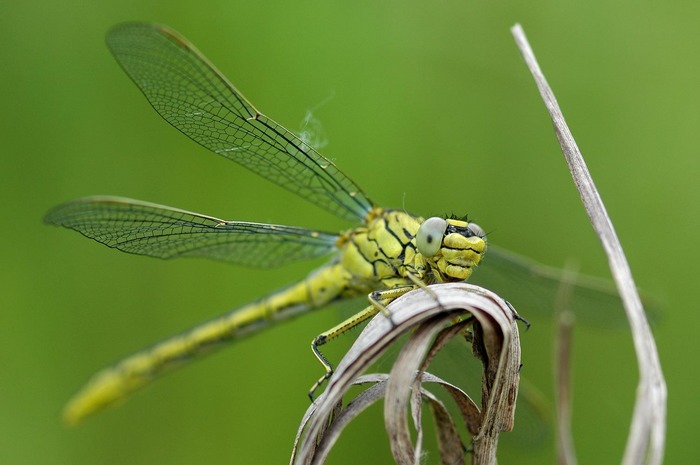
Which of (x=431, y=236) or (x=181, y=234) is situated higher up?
(x=181, y=234)

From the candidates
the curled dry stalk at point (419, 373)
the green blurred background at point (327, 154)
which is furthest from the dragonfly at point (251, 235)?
the curled dry stalk at point (419, 373)

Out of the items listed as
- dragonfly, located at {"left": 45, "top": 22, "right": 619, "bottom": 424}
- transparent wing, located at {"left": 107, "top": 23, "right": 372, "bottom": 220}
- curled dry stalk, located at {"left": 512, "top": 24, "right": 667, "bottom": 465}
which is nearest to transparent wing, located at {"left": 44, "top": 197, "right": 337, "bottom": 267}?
dragonfly, located at {"left": 45, "top": 22, "right": 619, "bottom": 424}

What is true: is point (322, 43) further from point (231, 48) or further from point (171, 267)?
point (171, 267)

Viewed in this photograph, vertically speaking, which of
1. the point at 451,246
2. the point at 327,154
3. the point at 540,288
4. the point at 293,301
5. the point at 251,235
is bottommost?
the point at 540,288

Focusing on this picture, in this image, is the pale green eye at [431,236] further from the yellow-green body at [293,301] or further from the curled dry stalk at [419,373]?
the curled dry stalk at [419,373]

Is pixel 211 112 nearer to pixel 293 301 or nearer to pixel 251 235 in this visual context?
pixel 251 235

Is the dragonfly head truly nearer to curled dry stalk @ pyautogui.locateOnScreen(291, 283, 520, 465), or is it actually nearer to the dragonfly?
the dragonfly

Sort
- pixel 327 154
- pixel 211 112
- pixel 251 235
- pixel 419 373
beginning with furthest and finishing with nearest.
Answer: pixel 327 154 < pixel 251 235 < pixel 211 112 < pixel 419 373

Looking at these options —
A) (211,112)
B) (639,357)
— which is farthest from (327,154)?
(639,357)
